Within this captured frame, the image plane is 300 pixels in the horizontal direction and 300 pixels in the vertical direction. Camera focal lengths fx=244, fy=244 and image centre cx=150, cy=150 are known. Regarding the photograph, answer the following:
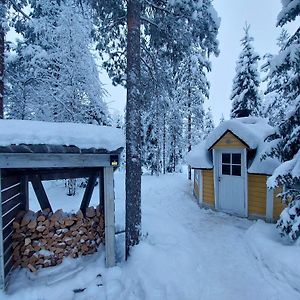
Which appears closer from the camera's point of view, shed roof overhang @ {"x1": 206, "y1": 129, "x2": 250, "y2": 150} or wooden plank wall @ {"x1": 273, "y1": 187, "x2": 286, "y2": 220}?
wooden plank wall @ {"x1": 273, "y1": 187, "x2": 286, "y2": 220}

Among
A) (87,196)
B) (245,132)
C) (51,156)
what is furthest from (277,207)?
(51,156)

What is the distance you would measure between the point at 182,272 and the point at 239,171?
5237 millimetres

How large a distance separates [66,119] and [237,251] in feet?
27.2

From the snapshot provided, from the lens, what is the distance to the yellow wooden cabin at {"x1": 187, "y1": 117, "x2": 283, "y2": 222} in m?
8.37

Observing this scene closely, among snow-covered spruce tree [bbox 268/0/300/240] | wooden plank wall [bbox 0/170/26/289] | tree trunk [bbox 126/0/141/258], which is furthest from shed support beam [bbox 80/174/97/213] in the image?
snow-covered spruce tree [bbox 268/0/300/240]

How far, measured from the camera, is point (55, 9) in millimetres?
10891

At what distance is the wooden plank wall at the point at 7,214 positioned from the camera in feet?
14.1

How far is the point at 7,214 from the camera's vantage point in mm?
4859

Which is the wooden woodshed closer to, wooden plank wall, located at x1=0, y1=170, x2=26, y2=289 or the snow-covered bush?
wooden plank wall, located at x1=0, y1=170, x2=26, y2=289

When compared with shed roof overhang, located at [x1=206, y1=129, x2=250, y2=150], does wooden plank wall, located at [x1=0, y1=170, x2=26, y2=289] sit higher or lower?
lower

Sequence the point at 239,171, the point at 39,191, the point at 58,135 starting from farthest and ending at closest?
the point at 239,171
the point at 39,191
the point at 58,135

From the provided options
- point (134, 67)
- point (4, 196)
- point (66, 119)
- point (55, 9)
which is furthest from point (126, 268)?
point (55, 9)

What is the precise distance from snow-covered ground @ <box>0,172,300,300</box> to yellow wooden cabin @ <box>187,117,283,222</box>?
1.57m

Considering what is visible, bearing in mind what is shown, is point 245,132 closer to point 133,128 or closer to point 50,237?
point 133,128
